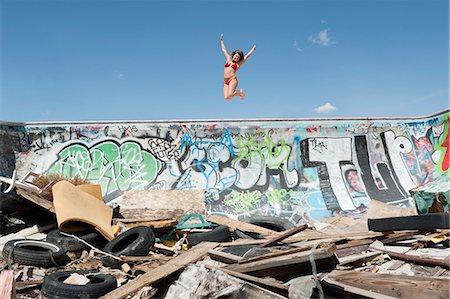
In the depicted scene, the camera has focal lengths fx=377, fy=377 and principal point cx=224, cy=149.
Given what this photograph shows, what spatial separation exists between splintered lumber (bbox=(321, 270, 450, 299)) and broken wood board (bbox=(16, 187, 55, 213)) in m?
6.37

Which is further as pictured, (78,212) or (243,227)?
(243,227)

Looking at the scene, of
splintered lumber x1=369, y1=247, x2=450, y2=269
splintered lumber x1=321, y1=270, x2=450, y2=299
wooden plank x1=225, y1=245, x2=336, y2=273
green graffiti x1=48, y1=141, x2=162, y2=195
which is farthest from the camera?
green graffiti x1=48, y1=141, x2=162, y2=195

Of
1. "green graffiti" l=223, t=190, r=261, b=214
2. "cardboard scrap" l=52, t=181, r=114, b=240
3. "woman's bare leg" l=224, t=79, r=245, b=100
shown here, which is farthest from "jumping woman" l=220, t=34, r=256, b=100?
"green graffiti" l=223, t=190, r=261, b=214

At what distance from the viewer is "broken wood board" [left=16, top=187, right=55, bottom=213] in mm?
7797

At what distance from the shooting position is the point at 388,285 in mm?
3533

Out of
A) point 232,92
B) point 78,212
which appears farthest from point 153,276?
point 232,92

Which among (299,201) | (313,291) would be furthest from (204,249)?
(299,201)

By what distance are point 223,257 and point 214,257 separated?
0.76 ft

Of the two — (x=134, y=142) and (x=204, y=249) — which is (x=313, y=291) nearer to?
(x=204, y=249)

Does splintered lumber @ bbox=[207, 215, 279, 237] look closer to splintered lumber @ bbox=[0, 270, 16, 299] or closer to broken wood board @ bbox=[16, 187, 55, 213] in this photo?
broken wood board @ bbox=[16, 187, 55, 213]

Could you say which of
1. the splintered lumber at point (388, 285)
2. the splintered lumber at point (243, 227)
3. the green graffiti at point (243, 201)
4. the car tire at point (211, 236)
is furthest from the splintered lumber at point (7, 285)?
the green graffiti at point (243, 201)

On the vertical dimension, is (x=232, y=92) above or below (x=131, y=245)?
above

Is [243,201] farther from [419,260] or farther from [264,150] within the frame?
[419,260]

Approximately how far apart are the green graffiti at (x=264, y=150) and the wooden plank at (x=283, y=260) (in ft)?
32.8
